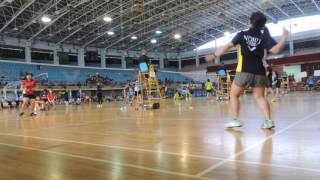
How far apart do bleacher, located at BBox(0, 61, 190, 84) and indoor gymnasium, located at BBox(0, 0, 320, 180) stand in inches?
6.2

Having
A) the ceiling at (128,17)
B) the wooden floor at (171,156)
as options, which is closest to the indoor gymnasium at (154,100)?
the wooden floor at (171,156)

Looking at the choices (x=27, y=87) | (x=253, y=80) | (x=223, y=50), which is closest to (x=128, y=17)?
(x=27, y=87)

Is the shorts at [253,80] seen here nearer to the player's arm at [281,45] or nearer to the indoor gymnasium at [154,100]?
the indoor gymnasium at [154,100]

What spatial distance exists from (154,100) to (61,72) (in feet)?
86.9

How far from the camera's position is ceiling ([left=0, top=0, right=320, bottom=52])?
106 feet

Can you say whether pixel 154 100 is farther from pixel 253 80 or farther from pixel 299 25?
pixel 299 25

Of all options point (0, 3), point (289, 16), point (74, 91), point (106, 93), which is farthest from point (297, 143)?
point (289, 16)

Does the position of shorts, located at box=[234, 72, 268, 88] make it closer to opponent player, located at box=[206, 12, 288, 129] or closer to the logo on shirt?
opponent player, located at box=[206, 12, 288, 129]

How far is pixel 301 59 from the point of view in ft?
149

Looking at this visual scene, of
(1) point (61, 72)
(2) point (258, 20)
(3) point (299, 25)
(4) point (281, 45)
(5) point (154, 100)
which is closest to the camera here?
(4) point (281, 45)

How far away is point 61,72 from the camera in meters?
40.8

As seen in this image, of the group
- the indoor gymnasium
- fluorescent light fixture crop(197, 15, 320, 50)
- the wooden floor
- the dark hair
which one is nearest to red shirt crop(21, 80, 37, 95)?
the indoor gymnasium

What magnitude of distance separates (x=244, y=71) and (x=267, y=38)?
55 cm

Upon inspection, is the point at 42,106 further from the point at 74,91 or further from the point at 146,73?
the point at 74,91
